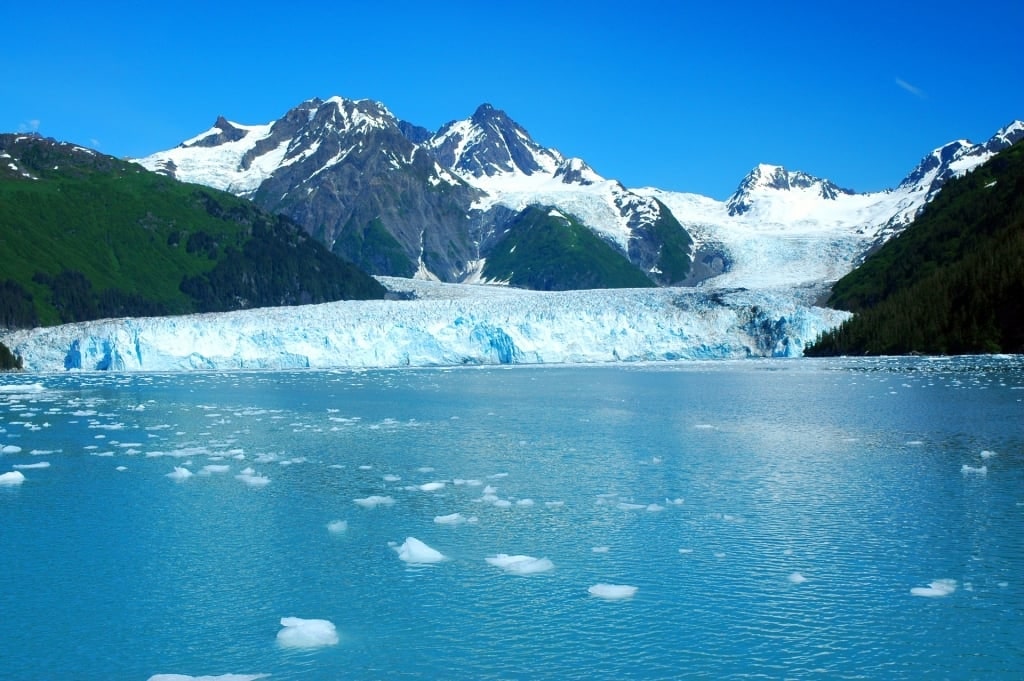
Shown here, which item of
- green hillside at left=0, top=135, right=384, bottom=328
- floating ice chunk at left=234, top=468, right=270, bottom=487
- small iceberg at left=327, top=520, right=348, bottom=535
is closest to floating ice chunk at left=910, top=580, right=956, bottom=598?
small iceberg at left=327, top=520, right=348, bottom=535

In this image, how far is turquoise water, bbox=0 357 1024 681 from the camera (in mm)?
6691

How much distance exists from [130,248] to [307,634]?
126 m

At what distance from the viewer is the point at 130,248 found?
121312 mm

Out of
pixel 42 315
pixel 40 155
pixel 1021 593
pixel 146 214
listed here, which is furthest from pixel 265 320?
pixel 40 155

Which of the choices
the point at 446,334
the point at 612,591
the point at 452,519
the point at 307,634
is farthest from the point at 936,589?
the point at 446,334

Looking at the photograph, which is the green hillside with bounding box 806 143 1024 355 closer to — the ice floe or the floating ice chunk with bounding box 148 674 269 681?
the ice floe

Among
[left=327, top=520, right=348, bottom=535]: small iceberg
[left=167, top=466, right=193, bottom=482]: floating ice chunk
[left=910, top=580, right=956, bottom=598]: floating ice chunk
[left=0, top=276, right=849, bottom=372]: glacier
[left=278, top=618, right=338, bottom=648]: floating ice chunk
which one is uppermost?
[left=0, top=276, right=849, bottom=372]: glacier

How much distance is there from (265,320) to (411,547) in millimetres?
41895

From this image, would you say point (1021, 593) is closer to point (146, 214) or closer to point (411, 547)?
point (411, 547)

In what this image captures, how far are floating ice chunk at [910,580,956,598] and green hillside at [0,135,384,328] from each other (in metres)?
98.7

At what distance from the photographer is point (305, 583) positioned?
8.43 metres

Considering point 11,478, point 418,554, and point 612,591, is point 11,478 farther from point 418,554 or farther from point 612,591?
point 612,591

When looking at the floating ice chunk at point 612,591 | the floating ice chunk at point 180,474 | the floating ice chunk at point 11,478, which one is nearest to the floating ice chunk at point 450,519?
the floating ice chunk at point 612,591

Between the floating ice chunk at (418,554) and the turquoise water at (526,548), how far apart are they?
12 cm
